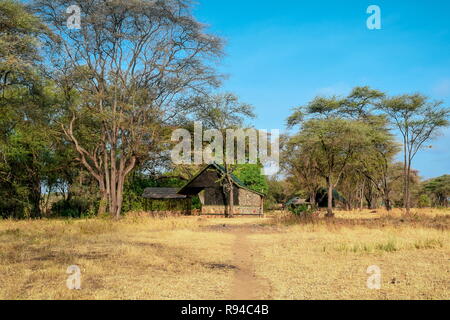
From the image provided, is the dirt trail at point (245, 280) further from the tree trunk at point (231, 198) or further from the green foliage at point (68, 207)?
the green foliage at point (68, 207)

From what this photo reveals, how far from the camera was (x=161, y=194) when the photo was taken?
43.1 meters

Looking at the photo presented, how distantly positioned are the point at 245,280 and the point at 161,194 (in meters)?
35.6

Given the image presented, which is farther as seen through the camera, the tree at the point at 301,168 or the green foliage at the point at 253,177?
the green foliage at the point at 253,177

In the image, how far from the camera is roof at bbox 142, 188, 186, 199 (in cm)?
4251

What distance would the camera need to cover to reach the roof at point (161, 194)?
42506mm

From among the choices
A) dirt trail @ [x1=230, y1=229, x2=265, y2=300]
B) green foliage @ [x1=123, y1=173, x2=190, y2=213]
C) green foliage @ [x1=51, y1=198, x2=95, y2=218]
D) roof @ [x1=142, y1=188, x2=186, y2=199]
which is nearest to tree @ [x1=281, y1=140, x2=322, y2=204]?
green foliage @ [x1=123, y1=173, x2=190, y2=213]

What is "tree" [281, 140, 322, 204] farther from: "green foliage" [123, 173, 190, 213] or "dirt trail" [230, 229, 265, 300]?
"dirt trail" [230, 229, 265, 300]

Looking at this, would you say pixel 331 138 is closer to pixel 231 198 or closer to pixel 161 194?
pixel 231 198

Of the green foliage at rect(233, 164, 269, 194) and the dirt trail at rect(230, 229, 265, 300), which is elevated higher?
the green foliage at rect(233, 164, 269, 194)

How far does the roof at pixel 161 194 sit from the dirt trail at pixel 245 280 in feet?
98.7

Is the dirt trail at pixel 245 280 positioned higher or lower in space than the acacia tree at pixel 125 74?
lower

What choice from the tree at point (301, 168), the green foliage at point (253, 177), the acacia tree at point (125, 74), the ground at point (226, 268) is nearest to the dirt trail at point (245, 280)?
the ground at point (226, 268)

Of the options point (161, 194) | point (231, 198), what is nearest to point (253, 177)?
point (161, 194)

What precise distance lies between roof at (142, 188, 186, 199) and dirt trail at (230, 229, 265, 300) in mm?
30097
